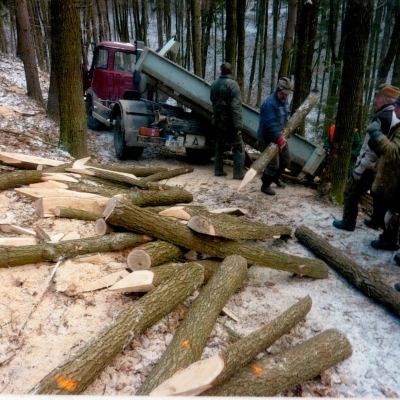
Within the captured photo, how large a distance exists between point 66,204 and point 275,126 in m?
3.62

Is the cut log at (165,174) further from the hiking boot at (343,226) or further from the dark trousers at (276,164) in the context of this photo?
the hiking boot at (343,226)

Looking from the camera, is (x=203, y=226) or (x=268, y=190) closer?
(x=203, y=226)

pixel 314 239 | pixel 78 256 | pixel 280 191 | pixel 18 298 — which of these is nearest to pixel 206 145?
pixel 280 191

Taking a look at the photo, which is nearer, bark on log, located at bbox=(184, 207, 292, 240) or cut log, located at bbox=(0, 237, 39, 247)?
cut log, located at bbox=(0, 237, 39, 247)

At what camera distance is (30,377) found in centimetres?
244

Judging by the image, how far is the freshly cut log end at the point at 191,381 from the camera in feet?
6.89

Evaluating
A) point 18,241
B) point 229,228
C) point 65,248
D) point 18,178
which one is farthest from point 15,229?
point 229,228

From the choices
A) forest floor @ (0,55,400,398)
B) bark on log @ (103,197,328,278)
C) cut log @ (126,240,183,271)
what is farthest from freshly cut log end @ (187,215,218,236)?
forest floor @ (0,55,400,398)

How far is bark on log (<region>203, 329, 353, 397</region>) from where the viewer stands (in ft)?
7.98

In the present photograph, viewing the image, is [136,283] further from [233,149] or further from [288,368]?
[233,149]

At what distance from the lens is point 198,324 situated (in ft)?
9.55

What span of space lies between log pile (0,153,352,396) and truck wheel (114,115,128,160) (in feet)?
10.9

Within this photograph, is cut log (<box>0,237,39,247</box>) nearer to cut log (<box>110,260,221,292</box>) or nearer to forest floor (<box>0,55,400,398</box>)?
forest floor (<box>0,55,400,398</box>)

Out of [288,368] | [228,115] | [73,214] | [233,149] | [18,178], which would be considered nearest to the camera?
[288,368]
